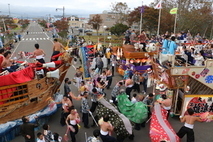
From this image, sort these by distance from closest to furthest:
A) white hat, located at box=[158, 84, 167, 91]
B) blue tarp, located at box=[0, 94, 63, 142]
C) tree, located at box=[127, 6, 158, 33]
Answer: blue tarp, located at box=[0, 94, 63, 142], white hat, located at box=[158, 84, 167, 91], tree, located at box=[127, 6, 158, 33]

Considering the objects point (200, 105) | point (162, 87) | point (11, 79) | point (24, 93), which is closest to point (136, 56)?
point (162, 87)

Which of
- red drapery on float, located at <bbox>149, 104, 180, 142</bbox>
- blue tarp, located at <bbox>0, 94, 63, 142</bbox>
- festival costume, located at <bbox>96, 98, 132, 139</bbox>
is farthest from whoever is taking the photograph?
blue tarp, located at <bbox>0, 94, 63, 142</bbox>

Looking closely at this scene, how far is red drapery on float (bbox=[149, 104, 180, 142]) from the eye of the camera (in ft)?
17.8

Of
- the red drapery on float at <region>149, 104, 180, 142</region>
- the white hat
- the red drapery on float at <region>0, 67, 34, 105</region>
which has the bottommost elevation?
the red drapery on float at <region>149, 104, 180, 142</region>

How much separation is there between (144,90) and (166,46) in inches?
110

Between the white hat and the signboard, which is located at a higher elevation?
the white hat

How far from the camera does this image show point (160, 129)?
566 cm

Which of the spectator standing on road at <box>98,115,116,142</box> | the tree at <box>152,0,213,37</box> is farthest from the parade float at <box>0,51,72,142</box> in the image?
the tree at <box>152,0,213,37</box>

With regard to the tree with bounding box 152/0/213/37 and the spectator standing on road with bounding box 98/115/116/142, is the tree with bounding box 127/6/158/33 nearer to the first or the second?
the tree with bounding box 152/0/213/37

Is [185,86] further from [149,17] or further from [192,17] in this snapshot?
[149,17]

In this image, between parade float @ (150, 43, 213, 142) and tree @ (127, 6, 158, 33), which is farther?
tree @ (127, 6, 158, 33)

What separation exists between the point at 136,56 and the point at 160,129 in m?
7.40

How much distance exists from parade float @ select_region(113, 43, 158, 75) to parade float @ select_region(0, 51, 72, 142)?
5790 millimetres

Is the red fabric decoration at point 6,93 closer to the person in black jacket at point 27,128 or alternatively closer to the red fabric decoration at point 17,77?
the red fabric decoration at point 17,77
